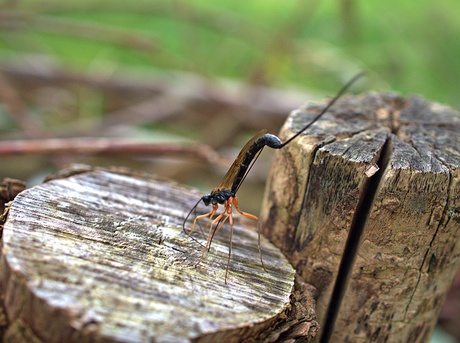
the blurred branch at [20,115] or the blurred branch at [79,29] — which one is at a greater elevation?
the blurred branch at [79,29]

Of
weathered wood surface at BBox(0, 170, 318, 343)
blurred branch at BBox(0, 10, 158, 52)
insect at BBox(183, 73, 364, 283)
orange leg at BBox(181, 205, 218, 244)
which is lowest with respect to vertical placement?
weathered wood surface at BBox(0, 170, 318, 343)

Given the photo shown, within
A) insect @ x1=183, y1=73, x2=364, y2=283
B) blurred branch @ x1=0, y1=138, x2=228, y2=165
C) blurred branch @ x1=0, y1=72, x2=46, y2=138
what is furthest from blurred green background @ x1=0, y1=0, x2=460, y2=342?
insect @ x1=183, y1=73, x2=364, y2=283

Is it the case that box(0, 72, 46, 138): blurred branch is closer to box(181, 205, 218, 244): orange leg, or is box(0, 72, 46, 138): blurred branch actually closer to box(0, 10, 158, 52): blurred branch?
box(0, 10, 158, 52): blurred branch

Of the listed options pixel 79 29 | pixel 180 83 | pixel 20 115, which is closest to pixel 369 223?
pixel 20 115

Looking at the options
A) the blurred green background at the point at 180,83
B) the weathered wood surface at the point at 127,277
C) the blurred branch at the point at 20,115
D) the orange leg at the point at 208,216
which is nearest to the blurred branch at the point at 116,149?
the orange leg at the point at 208,216

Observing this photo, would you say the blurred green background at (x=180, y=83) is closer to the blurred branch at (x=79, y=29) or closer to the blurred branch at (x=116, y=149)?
the blurred branch at (x=79, y=29)
